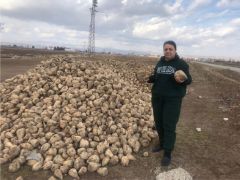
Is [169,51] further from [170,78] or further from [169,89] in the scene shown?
[169,89]

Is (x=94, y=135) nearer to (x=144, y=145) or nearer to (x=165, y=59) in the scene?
(x=144, y=145)

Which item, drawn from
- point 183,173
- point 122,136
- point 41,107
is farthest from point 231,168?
point 41,107

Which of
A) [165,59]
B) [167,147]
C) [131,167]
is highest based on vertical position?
[165,59]

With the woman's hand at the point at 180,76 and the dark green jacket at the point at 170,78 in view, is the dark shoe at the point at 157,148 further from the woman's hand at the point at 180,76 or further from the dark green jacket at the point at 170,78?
the woman's hand at the point at 180,76

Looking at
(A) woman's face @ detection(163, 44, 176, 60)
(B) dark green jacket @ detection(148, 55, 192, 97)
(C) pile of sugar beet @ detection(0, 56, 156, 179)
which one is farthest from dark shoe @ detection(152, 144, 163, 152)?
(A) woman's face @ detection(163, 44, 176, 60)

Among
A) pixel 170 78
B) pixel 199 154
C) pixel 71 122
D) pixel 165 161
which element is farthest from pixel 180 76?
pixel 71 122

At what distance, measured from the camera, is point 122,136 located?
18.0 ft

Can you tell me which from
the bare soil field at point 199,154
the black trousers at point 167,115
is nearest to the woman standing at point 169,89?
the black trousers at point 167,115

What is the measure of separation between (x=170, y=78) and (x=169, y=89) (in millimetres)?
163

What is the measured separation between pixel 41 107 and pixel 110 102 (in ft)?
4.36

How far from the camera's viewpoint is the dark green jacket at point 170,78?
454 centimetres

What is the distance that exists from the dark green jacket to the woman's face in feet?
0.22

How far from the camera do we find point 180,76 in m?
4.38

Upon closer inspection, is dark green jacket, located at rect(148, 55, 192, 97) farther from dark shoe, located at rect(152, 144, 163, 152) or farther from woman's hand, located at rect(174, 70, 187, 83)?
dark shoe, located at rect(152, 144, 163, 152)
